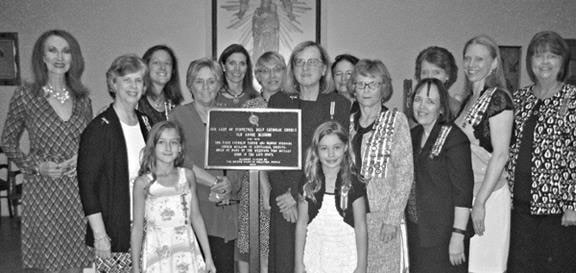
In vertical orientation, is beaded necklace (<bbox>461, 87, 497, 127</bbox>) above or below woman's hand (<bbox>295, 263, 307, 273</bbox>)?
above

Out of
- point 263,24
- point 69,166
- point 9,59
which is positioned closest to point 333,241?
point 69,166

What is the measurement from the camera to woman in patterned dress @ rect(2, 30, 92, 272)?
10.3 ft

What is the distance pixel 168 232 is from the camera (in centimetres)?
314

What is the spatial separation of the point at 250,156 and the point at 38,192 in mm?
1264

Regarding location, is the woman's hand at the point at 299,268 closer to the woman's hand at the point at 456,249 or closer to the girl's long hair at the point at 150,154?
the woman's hand at the point at 456,249

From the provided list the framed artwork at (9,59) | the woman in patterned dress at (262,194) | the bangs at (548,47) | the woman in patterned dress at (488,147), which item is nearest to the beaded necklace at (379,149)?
the woman in patterned dress at (488,147)

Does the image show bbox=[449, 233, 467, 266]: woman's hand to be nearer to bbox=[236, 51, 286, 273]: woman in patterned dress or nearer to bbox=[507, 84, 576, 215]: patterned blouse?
bbox=[507, 84, 576, 215]: patterned blouse

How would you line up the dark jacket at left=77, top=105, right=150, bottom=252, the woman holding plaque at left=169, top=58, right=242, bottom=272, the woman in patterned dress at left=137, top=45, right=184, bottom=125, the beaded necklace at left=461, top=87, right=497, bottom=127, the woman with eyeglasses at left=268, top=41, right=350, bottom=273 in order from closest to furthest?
the dark jacket at left=77, top=105, right=150, bottom=252, the beaded necklace at left=461, top=87, right=497, bottom=127, the woman with eyeglasses at left=268, top=41, right=350, bottom=273, the woman holding plaque at left=169, top=58, right=242, bottom=272, the woman in patterned dress at left=137, top=45, right=184, bottom=125

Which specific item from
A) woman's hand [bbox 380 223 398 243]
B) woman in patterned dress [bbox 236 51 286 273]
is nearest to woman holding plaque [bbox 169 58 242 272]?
woman in patterned dress [bbox 236 51 286 273]

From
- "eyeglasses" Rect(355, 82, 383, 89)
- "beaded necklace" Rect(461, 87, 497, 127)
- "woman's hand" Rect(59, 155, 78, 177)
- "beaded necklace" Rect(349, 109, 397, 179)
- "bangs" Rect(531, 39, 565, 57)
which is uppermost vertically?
"bangs" Rect(531, 39, 565, 57)

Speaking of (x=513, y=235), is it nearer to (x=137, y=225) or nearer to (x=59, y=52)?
(x=137, y=225)

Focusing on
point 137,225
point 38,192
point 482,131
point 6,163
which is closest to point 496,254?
point 482,131

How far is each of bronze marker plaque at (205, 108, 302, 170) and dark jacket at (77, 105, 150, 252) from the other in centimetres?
54

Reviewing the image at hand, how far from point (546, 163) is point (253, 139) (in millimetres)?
1896
